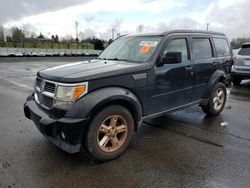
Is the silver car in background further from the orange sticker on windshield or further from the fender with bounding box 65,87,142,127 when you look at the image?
the fender with bounding box 65,87,142,127

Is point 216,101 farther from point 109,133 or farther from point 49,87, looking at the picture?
point 49,87

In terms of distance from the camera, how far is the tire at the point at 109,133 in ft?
10.2

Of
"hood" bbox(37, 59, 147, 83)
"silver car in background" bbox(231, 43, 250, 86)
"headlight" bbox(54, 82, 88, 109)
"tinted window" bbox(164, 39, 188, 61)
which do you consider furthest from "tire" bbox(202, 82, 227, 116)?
"silver car in background" bbox(231, 43, 250, 86)

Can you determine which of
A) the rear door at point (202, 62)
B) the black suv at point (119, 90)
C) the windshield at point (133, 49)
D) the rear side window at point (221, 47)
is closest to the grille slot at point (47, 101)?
the black suv at point (119, 90)

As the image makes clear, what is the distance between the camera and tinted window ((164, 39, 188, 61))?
406cm

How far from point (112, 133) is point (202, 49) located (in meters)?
2.80

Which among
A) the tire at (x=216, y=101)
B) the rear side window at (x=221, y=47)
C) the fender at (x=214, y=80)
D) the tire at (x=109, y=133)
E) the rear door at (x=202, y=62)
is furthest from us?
the rear side window at (x=221, y=47)

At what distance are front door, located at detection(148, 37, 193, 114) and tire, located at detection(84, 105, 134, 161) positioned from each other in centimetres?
64

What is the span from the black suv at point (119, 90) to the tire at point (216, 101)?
0.29m

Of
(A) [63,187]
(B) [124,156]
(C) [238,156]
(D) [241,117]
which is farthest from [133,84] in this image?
(D) [241,117]

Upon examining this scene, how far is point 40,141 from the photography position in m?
3.94

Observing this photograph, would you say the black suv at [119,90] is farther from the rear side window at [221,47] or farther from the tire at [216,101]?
the rear side window at [221,47]

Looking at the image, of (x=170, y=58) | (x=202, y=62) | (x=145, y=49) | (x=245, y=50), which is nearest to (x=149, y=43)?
(x=145, y=49)

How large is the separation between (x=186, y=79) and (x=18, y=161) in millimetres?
3182
